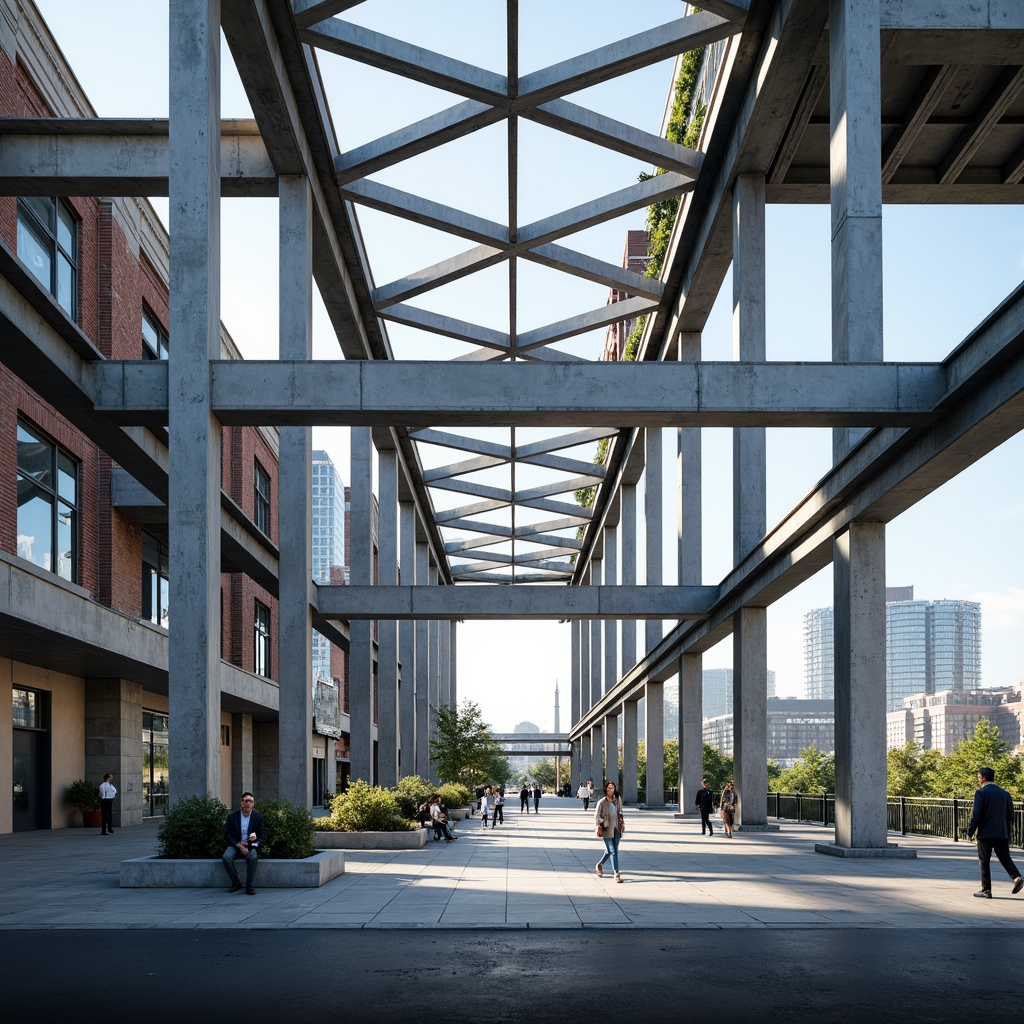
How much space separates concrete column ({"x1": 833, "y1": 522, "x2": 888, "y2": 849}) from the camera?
20641 mm

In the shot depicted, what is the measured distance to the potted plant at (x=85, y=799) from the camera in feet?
107

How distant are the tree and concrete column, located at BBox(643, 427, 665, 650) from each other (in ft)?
33.0

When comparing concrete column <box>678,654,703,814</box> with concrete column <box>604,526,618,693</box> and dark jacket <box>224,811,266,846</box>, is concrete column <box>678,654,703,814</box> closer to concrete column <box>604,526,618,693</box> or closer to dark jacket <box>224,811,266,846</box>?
concrete column <box>604,526,618,693</box>

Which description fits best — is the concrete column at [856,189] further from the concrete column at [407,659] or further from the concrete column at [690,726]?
the concrete column at [407,659]

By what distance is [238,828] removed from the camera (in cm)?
1577

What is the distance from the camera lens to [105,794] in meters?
29.0

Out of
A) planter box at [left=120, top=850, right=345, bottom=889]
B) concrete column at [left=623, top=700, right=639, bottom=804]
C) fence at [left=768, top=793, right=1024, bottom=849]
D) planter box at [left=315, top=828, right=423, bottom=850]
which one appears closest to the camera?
planter box at [left=120, top=850, right=345, bottom=889]

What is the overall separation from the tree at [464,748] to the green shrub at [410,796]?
1087cm

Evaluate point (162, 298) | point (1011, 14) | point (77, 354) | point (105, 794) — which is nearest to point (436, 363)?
point (77, 354)

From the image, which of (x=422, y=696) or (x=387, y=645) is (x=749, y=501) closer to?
(x=387, y=645)

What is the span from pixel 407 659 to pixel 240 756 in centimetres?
864

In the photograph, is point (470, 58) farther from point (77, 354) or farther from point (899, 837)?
point (899, 837)

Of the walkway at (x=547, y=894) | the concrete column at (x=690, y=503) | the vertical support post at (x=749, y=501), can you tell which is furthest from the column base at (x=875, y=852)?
the concrete column at (x=690, y=503)

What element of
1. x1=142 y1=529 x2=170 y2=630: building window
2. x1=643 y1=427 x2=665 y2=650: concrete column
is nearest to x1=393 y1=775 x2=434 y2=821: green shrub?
x1=142 y1=529 x2=170 y2=630: building window
